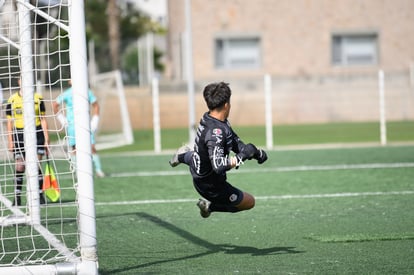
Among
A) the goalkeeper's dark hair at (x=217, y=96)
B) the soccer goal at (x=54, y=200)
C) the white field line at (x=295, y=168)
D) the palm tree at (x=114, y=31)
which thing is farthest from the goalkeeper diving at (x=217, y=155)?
the palm tree at (x=114, y=31)

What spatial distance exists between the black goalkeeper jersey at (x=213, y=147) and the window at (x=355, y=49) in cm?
3091

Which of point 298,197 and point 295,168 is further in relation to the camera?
point 295,168

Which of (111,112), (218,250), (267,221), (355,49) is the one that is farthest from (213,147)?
(355,49)

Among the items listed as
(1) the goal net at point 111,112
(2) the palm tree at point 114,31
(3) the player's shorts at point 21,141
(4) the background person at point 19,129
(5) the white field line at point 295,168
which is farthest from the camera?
(2) the palm tree at point 114,31

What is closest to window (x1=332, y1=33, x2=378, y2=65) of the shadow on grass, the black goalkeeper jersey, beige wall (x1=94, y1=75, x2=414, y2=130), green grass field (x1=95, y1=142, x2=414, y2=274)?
beige wall (x1=94, y1=75, x2=414, y2=130)

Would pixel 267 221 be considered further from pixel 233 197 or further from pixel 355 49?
pixel 355 49

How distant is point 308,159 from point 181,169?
3.12 metres

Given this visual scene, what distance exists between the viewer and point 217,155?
8352 millimetres

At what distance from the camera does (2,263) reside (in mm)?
8891

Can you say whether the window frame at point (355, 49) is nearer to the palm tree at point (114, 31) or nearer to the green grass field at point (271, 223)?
the palm tree at point (114, 31)

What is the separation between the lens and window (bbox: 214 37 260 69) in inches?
1522

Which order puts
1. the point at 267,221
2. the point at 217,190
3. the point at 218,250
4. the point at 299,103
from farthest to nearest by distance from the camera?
1. the point at 299,103
2. the point at 267,221
3. the point at 218,250
4. the point at 217,190

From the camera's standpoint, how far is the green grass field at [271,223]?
8.50 metres

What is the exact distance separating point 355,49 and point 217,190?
103ft
